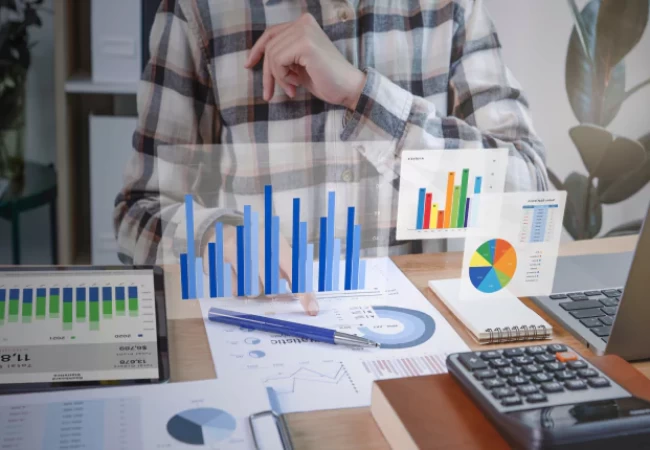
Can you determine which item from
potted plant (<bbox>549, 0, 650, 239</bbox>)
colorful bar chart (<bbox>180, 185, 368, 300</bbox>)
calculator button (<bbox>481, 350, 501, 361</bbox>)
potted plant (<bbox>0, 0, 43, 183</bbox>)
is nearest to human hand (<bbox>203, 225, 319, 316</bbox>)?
colorful bar chart (<bbox>180, 185, 368, 300</bbox>)

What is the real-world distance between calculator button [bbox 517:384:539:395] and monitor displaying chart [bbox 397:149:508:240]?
1.10 feet

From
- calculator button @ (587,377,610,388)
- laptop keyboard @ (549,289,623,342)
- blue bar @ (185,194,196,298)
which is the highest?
blue bar @ (185,194,196,298)

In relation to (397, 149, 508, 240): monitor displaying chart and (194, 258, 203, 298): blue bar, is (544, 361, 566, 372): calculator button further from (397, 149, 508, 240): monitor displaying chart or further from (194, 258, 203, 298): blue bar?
(194, 258, 203, 298): blue bar

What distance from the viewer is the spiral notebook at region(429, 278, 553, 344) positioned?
2.56 feet

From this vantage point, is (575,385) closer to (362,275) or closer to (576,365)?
(576,365)

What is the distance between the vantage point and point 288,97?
91cm

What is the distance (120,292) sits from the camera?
2.46ft

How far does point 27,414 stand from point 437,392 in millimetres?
358

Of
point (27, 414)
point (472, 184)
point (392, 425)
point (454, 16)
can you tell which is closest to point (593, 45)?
point (454, 16)

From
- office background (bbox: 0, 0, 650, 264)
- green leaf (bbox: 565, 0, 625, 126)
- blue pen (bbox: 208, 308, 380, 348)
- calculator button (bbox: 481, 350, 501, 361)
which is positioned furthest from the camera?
green leaf (bbox: 565, 0, 625, 126)

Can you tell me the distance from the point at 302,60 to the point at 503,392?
0.50 meters

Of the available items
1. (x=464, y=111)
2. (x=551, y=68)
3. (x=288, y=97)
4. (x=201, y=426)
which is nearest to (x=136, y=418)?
(x=201, y=426)

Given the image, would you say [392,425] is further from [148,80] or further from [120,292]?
[148,80]

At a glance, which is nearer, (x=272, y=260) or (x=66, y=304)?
(x=66, y=304)
